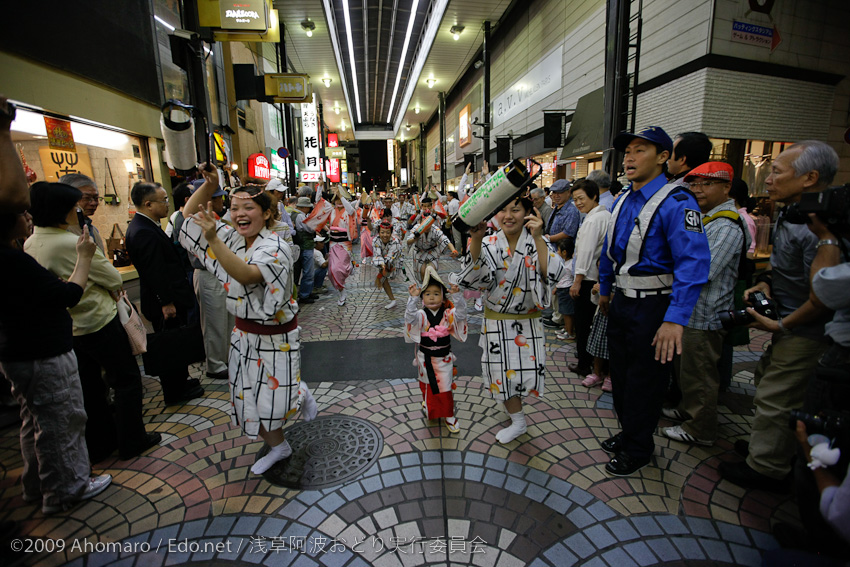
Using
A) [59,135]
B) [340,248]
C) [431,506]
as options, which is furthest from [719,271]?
[59,135]

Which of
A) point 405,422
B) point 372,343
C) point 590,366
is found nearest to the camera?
point 405,422

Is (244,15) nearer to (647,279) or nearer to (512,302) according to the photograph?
(512,302)

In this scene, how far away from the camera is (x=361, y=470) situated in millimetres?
2896

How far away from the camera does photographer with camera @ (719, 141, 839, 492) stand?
232cm

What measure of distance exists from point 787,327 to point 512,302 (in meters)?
1.67

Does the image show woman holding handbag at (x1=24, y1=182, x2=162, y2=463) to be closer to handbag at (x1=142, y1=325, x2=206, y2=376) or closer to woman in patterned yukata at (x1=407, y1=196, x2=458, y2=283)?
handbag at (x1=142, y1=325, x2=206, y2=376)

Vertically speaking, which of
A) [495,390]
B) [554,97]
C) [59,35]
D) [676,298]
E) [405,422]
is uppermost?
[554,97]

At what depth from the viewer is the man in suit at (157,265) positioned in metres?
3.65

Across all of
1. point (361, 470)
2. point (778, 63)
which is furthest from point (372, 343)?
point (778, 63)

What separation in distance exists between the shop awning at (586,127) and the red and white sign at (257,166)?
12156 mm

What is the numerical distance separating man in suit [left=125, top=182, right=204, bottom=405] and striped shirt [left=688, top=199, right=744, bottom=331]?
14.9 feet

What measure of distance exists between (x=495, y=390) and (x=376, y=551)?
1.41 metres

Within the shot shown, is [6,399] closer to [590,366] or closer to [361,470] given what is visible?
[361,470]

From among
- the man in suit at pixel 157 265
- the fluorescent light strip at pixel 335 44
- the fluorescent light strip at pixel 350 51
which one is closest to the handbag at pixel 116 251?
the man in suit at pixel 157 265
